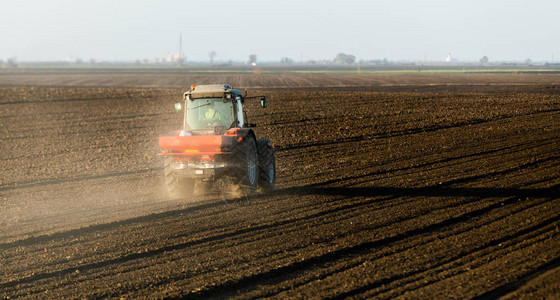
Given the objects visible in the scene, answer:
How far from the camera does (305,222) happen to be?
35.8 ft

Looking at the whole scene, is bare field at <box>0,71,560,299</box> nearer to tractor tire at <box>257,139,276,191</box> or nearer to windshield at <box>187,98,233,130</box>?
tractor tire at <box>257,139,276,191</box>

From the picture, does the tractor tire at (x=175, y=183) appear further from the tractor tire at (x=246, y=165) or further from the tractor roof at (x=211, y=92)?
the tractor roof at (x=211, y=92)

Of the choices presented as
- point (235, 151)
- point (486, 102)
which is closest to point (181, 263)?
point (235, 151)

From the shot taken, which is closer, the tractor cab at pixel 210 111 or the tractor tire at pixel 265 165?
the tractor cab at pixel 210 111

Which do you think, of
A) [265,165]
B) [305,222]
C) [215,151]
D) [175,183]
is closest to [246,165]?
[215,151]

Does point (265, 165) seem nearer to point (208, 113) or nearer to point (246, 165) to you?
point (246, 165)

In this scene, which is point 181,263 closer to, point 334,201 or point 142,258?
point 142,258

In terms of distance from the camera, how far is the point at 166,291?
305 inches

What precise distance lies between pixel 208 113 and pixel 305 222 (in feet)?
10.8

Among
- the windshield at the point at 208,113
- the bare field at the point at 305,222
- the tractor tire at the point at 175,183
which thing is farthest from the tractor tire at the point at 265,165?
the tractor tire at the point at 175,183

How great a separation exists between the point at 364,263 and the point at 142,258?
3.31 meters

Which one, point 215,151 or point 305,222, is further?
point 215,151

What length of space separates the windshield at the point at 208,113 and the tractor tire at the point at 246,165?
29.0 inches

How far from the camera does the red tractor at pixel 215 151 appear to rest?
1155cm
